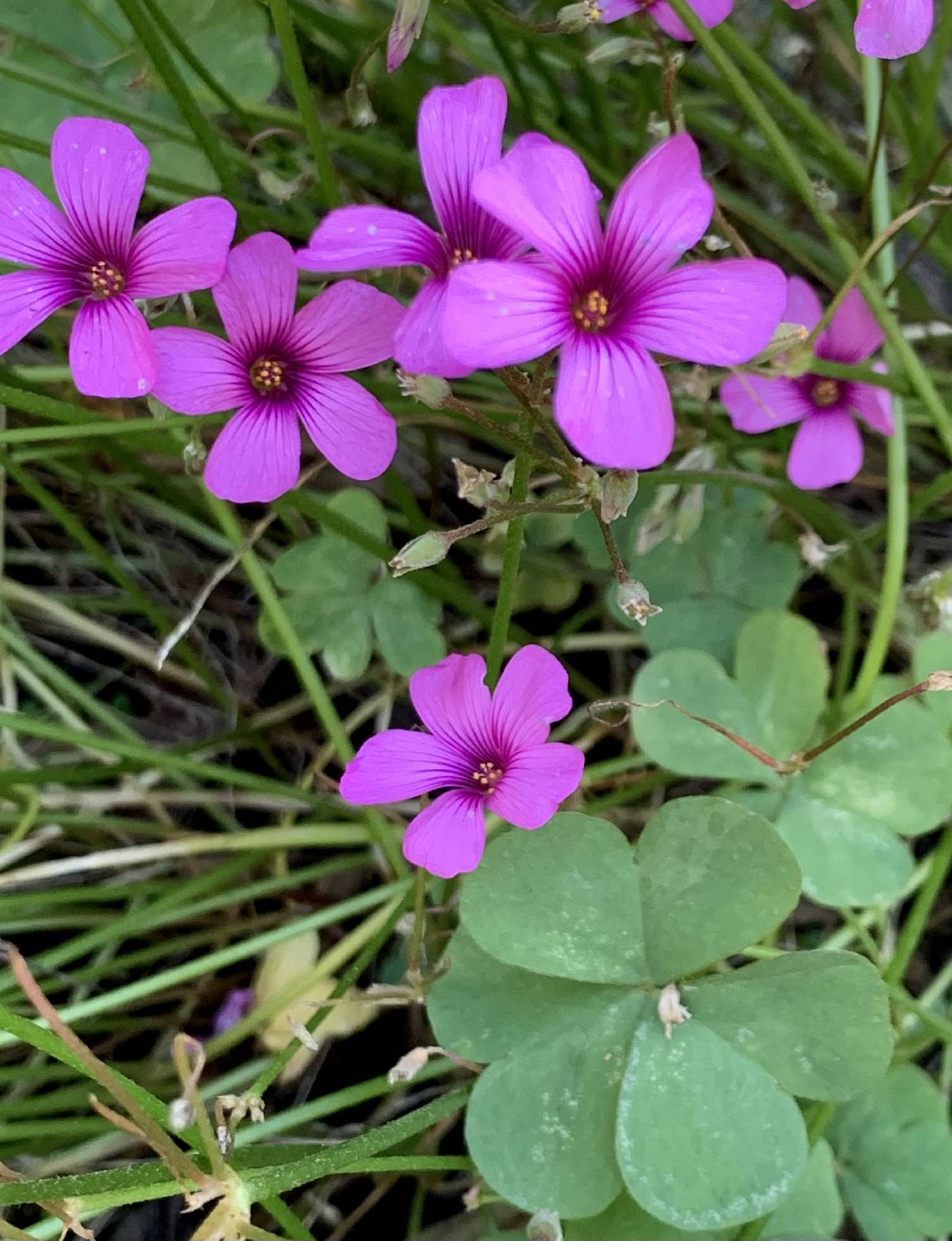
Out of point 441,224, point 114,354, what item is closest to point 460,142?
point 441,224

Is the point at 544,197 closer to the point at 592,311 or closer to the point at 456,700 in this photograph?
the point at 592,311

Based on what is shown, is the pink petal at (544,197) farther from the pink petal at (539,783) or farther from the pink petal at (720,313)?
the pink petal at (539,783)

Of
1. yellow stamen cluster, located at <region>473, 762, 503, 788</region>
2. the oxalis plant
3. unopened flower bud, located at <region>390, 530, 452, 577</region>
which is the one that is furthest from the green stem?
yellow stamen cluster, located at <region>473, 762, 503, 788</region>

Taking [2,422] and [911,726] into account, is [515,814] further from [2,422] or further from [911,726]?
[2,422]

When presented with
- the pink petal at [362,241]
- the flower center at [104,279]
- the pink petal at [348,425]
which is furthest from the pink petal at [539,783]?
the flower center at [104,279]

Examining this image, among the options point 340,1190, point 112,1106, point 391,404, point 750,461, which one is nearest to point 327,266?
point 391,404

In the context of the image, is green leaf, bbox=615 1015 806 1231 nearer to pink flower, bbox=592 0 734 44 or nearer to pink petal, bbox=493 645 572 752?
→ pink petal, bbox=493 645 572 752

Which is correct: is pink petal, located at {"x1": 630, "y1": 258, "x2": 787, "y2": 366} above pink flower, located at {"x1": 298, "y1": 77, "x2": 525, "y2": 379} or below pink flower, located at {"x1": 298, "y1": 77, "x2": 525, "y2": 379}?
below
